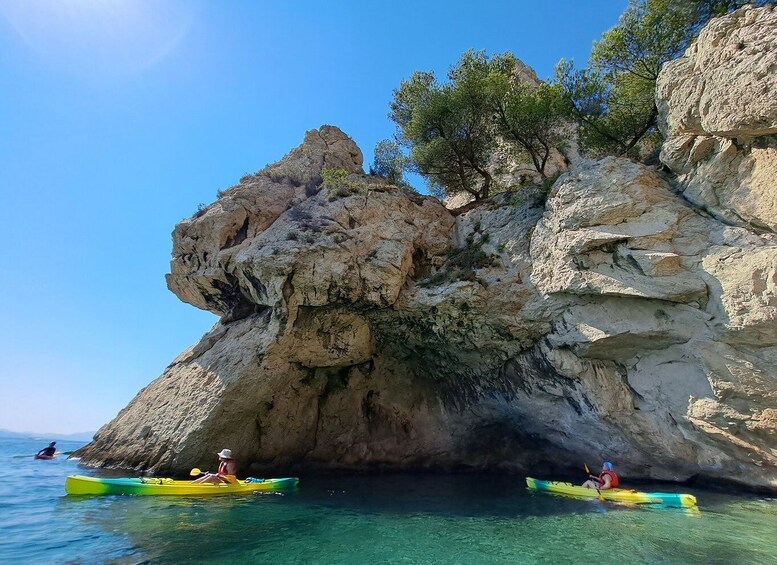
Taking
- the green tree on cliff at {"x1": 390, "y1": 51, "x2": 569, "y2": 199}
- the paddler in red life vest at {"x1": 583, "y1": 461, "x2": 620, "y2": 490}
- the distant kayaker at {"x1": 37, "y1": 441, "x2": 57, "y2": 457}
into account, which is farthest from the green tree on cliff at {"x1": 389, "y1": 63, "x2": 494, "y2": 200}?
the distant kayaker at {"x1": 37, "y1": 441, "x2": 57, "y2": 457}

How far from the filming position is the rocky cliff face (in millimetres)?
11766

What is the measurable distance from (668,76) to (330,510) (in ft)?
56.8

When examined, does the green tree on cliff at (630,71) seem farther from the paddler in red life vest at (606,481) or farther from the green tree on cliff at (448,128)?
the paddler in red life vest at (606,481)

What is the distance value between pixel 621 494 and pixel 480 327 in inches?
274

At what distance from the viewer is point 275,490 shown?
49.2 feet

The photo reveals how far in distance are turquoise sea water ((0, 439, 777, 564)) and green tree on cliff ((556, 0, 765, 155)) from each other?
15081mm

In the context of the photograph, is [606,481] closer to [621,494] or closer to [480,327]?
[621,494]

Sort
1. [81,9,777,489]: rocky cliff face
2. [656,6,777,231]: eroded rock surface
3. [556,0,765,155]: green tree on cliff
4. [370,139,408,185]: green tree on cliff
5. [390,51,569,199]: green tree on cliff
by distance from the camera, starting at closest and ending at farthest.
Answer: [656,6,777,231]: eroded rock surface, [81,9,777,489]: rocky cliff face, [556,0,765,155]: green tree on cliff, [390,51,569,199]: green tree on cliff, [370,139,408,185]: green tree on cliff

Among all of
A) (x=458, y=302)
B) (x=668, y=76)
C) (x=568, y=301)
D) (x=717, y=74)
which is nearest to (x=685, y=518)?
(x=568, y=301)

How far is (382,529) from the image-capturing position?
9.92 meters

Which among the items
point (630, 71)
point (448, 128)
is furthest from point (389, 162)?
point (630, 71)

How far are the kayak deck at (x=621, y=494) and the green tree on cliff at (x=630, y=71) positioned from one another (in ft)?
45.8

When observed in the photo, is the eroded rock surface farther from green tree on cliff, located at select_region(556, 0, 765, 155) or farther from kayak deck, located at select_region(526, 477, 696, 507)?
kayak deck, located at select_region(526, 477, 696, 507)

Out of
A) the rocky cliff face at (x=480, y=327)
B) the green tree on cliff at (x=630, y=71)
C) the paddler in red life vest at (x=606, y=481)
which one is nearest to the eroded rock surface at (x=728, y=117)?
the rocky cliff face at (x=480, y=327)
